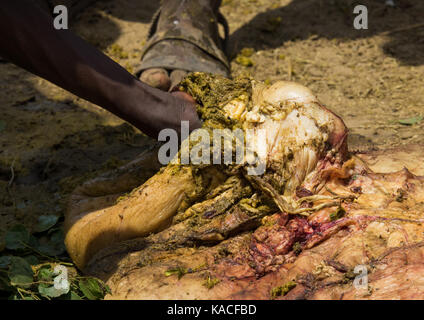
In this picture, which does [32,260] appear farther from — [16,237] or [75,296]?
[75,296]

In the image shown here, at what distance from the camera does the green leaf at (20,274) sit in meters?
2.28

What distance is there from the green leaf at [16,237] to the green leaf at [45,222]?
0.21 meters

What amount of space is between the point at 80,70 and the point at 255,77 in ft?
8.31

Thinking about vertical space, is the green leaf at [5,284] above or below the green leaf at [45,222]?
below

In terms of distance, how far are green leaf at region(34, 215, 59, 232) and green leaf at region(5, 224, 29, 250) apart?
212 mm

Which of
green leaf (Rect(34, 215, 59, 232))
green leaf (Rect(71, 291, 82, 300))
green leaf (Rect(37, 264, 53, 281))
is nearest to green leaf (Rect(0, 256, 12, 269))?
green leaf (Rect(37, 264, 53, 281))

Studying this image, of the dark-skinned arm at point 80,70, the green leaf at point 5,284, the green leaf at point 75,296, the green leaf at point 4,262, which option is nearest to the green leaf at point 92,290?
the green leaf at point 75,296

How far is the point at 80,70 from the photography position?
2.32m

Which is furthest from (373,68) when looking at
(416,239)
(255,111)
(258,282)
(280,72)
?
(258,282)

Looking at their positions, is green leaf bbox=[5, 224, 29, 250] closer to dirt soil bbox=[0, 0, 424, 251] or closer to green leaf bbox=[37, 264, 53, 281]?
dirt soil bbox=[0, 0, 424, 251]

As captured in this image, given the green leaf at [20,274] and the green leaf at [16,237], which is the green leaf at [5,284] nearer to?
the green leaf at [20,274]

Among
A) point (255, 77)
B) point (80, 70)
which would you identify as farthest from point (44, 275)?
point (255, 77)

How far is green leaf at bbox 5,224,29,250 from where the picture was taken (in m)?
2.74

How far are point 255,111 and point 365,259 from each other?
0.90 m
